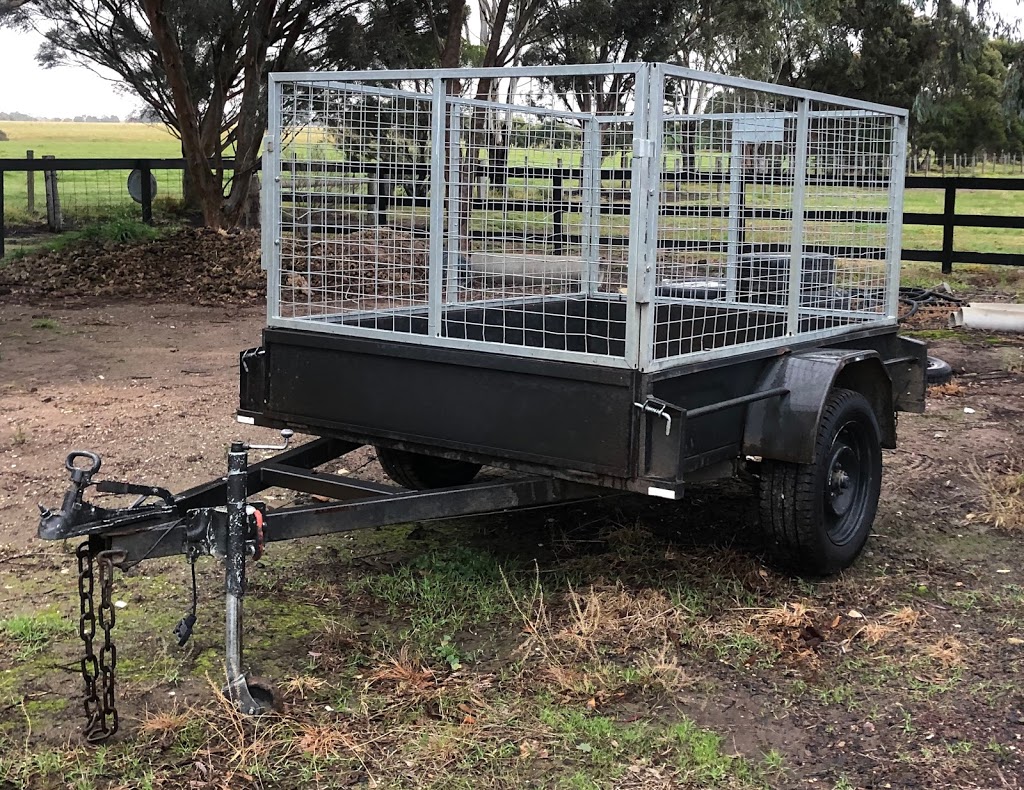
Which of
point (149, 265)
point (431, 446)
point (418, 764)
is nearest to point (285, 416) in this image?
point (431, 446)

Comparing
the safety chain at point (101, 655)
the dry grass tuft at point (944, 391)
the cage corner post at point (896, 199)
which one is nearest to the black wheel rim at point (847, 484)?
the cage corner post at point (896, 199)

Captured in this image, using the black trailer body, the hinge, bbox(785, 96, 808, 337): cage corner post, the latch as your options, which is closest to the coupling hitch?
the black trailer body

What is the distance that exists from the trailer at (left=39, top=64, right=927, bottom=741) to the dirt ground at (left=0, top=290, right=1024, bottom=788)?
0.22 m

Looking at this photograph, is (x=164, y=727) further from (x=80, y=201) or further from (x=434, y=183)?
(x=80, y=201)

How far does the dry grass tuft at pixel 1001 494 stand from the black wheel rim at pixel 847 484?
1.01 meters

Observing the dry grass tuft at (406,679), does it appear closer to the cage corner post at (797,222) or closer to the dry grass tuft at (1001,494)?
the cage corner post at (797,222)

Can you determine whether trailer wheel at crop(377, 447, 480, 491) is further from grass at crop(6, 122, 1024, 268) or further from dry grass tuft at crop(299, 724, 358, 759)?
dry grass tuft at crop(299, 724, 358, 759)

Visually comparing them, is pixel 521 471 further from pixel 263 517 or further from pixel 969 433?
pixel 969 433

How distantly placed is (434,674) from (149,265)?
1154 cm

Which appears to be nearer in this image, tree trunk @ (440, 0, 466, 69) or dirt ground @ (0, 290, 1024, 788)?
dirt ground @ (0, 290, 1024, 788)

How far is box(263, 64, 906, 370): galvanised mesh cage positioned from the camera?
158 inches

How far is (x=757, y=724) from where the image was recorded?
359 centimetres

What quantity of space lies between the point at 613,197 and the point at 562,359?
4.08 ft

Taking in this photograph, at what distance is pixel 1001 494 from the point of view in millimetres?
5887
